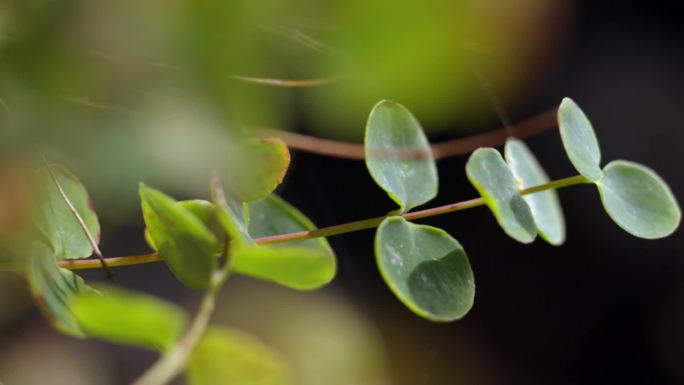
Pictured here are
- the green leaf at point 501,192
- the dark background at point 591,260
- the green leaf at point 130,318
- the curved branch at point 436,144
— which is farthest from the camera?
the dark background at point 591,260

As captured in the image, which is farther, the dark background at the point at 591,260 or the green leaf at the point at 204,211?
the dark background at the point at 591,260

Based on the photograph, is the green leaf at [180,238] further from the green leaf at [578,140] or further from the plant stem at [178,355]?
the green leaf at [578,140]

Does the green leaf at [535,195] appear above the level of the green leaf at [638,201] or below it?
below

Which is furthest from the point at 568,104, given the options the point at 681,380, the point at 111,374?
the point at 681,380

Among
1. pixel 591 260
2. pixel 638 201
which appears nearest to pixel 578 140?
pixel 638 201

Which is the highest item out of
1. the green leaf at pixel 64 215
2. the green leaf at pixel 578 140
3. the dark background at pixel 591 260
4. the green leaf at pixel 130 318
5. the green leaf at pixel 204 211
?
the green leaf at pixel 130 318

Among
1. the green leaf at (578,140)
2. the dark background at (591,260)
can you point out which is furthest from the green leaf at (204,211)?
the dark background at (591,260)

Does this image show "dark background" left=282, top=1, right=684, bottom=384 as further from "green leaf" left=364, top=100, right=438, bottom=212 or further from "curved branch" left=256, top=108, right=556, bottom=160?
"green leaf" left=364, top=100, right=438, bottom=212

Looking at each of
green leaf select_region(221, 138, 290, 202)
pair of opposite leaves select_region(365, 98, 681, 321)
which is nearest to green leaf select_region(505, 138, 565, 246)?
pair of opposite leaves select_region(365, 98, 681, 321)
